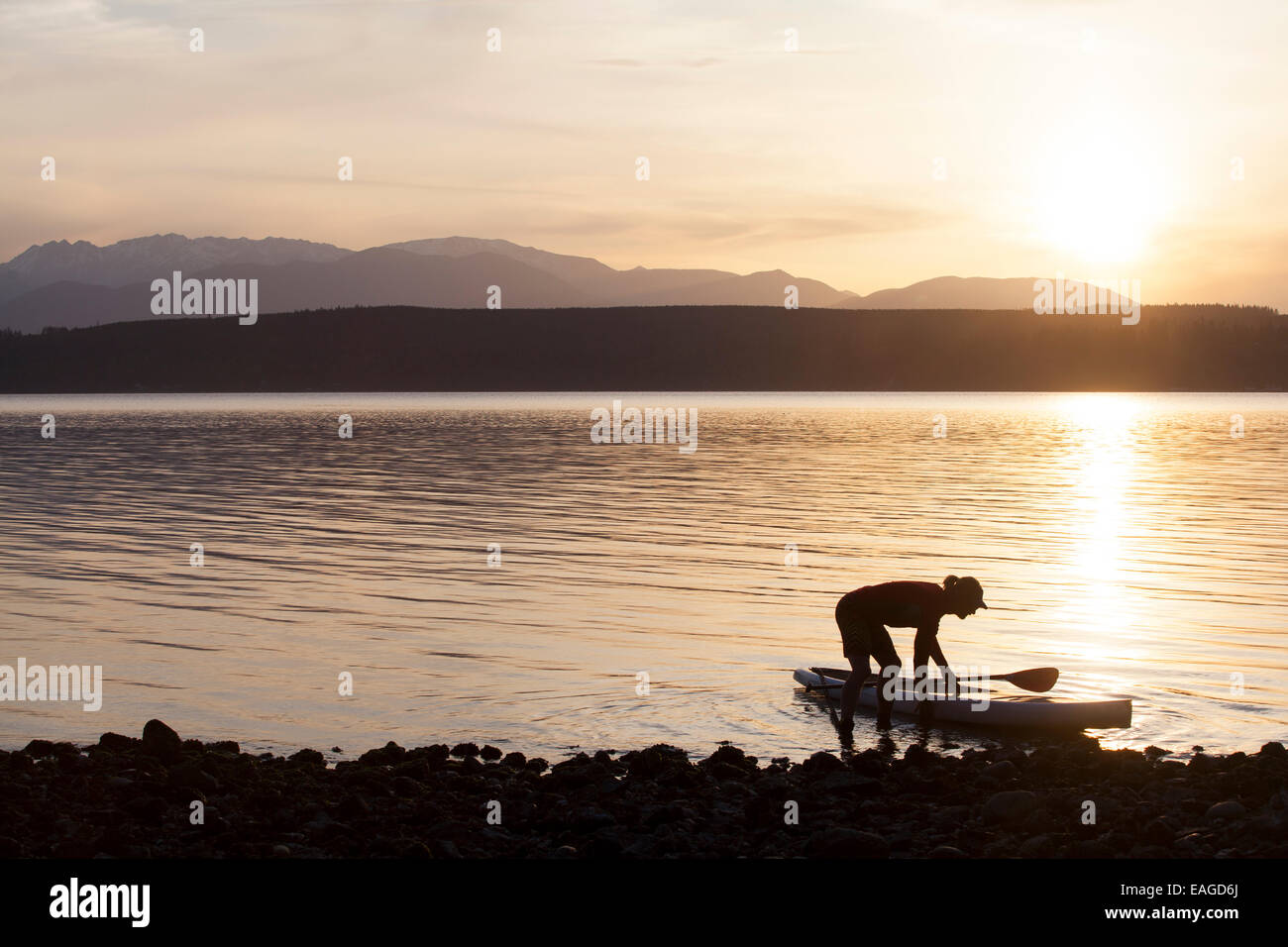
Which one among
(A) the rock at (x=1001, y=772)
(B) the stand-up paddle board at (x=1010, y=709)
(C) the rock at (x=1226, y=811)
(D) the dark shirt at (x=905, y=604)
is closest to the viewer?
(C) the rock at (x=1226, y=811)

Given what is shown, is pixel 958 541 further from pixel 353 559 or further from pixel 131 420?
pixel 131 420

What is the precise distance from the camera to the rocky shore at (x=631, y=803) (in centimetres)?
1031

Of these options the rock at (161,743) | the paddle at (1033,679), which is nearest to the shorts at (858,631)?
the paddle at (1033,679)

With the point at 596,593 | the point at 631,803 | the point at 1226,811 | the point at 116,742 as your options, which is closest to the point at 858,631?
the point at 631,803

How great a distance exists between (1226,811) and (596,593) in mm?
14156

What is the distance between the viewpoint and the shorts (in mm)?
15148

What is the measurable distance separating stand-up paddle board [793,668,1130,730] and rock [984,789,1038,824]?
3827mm

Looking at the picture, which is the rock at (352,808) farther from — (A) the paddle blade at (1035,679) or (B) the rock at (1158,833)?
(A) the paddle blade at (1035,679)

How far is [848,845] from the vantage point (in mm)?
10094

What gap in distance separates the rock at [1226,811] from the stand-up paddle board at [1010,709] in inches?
153

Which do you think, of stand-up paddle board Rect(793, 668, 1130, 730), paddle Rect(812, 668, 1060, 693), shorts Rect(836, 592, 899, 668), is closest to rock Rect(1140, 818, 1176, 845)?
stand-up paddle board Rect(793, 668, 1130, 730)

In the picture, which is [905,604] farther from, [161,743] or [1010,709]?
[161,743]

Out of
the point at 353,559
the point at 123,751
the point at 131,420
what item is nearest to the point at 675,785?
the point at 123,751
